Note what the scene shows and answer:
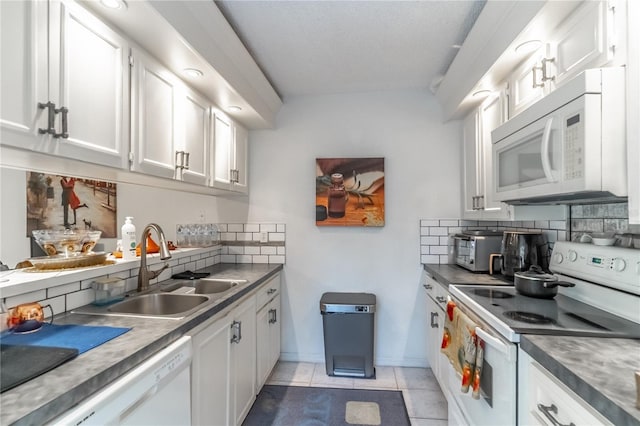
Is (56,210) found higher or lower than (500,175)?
lower

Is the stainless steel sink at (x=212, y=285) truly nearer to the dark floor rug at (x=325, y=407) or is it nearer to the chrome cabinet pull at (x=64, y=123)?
the dark floor rug at (x=325, y=407)

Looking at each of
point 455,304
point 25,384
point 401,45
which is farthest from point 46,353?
point 401,45

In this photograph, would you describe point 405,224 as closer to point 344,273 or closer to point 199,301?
point 344,273

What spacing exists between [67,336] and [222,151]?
1652 mm

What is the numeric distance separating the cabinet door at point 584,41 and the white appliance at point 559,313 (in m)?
0.76

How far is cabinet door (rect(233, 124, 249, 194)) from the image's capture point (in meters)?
2.65

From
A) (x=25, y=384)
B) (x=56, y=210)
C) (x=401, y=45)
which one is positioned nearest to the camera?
(x=25, y=384)

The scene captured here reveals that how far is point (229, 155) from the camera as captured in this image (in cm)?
253

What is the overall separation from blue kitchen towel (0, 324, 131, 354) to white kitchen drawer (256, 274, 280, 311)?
116 cm

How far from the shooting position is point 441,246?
2.73 metres

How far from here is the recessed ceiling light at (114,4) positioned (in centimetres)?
118

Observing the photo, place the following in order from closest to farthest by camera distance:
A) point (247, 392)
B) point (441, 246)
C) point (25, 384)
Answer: point (25, 384) < point (247, 392) < point (441, 246)

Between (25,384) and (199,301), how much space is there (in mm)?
940

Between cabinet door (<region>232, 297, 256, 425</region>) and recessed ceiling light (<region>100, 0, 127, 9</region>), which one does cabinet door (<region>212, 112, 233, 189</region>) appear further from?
recessed ceiling light (<region>100, 0, 127, 9</region>)
